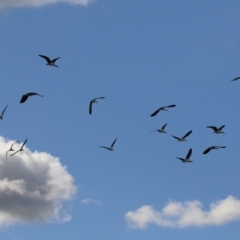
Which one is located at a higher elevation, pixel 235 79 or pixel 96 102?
pixel 96 102

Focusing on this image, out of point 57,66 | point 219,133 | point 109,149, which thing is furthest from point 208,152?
point 57,66

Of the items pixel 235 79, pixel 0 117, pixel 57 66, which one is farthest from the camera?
pixel 0 117

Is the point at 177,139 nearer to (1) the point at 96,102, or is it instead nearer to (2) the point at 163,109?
(2) the point at 163,109

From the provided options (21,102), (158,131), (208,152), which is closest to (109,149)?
(158,131)

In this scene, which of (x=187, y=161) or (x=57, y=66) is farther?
(x=187, y=161)

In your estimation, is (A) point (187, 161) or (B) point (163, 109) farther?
(A) point (187, 161)

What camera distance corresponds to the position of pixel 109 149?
376 feet

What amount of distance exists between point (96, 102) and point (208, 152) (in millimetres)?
19265

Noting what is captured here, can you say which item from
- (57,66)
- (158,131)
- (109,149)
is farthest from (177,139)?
(57,66)

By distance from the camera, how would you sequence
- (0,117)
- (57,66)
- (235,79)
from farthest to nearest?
(0,117), (57,66), (235,79)

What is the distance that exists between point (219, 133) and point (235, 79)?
23590 mm

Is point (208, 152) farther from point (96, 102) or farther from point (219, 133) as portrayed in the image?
point (96, 102)

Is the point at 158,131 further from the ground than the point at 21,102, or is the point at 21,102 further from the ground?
the point at 158,131

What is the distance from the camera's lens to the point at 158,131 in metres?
112
